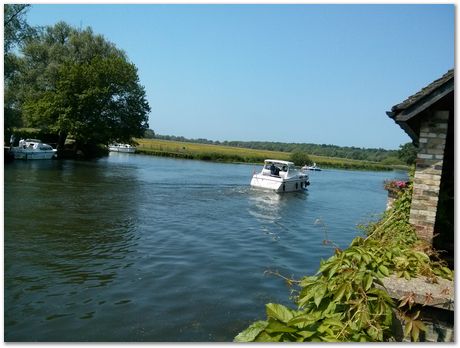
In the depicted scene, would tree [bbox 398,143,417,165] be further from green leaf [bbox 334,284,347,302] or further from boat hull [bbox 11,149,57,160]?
green leaf [bbox 334,284,347,302]

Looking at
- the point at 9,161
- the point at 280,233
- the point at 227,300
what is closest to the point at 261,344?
the point at 227,300

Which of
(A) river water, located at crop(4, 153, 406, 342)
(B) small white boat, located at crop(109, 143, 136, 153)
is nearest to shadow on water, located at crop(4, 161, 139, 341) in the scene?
(A) river water, located at crop(4, 153, 406, 342)

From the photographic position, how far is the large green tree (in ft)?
146

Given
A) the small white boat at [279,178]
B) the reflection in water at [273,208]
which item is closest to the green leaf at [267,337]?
the reflection in water at [273,208]

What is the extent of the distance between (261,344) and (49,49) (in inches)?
1928

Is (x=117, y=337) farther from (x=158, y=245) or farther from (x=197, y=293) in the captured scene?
(x=158, y=245)

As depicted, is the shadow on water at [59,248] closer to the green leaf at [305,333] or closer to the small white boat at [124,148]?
the green leaf at [305,333]

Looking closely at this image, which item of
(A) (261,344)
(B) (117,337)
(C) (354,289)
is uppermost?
(C) (354,289)

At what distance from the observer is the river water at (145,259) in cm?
780

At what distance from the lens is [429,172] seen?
650cm

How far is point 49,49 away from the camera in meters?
46.7

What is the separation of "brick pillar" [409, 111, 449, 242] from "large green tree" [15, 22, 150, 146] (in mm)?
42218

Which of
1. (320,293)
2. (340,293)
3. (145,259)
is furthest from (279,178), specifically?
(340,293)

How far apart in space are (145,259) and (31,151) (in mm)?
31772
